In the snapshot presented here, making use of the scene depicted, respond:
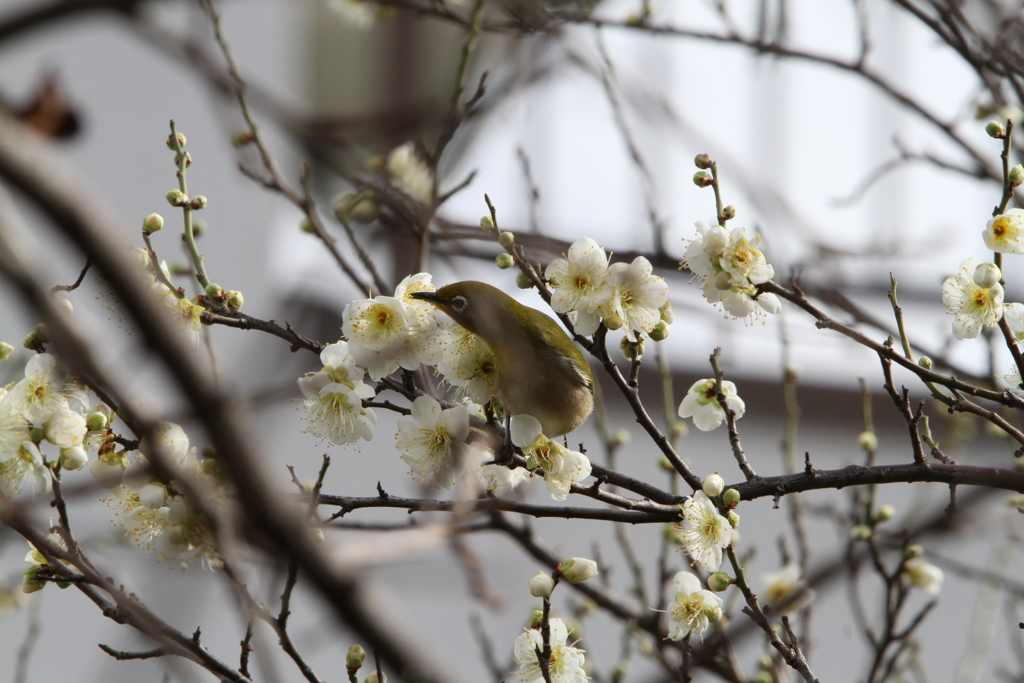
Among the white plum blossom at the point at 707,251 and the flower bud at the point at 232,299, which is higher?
the flower bud at the point at 232,299

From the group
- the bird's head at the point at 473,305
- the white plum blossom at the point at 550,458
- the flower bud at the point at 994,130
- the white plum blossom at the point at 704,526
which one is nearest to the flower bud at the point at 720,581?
the white plum blossom at the point at 704,526

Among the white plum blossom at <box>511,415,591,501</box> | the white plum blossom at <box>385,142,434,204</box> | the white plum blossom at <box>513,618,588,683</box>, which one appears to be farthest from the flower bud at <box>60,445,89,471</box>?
the white plum blossom at <box>385,142,434,204</box>

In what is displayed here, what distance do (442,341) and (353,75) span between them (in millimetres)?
2940

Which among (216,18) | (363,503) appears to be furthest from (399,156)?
(363,503)

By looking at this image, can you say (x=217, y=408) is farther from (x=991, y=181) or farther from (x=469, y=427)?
(x=991, y=181)

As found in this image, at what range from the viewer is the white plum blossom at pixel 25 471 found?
1243 mm

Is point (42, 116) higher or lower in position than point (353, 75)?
lower

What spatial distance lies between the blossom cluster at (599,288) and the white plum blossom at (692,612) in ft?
1.45

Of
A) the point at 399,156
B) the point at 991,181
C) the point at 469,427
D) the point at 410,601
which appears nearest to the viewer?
the point at 469,427

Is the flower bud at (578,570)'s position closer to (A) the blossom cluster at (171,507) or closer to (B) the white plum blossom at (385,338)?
(B) the white plum blossom at (385,338)

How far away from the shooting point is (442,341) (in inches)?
52.1

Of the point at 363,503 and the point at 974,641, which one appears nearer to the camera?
the point at 363,503

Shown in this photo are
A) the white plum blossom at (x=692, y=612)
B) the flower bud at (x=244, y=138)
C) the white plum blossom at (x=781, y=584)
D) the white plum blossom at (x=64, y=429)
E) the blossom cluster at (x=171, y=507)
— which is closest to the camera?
the blossom cluster at (x=171, y=507)

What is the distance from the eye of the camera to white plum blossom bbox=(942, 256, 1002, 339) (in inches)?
48.3
